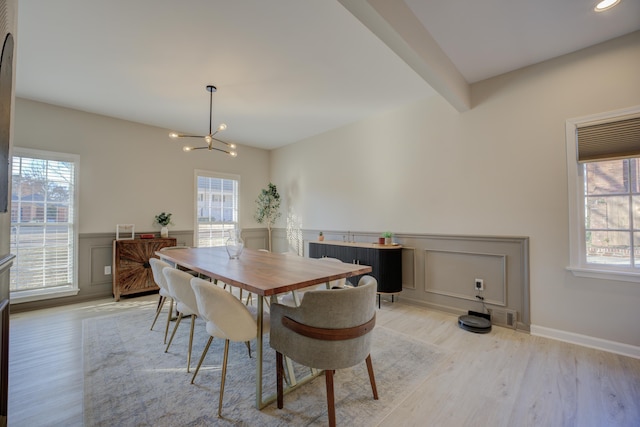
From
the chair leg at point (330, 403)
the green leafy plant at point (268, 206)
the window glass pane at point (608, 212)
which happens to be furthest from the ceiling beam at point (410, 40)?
the green leafy plant at point (268, 206)

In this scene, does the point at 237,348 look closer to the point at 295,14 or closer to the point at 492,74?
the point at 295,14

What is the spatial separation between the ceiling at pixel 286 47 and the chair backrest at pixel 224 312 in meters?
1.91

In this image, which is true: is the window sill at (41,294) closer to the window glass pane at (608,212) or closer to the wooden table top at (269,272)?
the wooden table top at (269,272)

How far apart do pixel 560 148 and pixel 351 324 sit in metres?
2.76

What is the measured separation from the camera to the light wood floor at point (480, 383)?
5.31ft

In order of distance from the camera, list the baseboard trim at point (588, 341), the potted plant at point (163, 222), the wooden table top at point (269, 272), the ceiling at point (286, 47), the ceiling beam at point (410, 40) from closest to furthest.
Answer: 1. the wooden table top at point (269, 272)
2. the ceiling beam at point (410, 40)
3. the ceiling at point (286, 47)
4. the baseboard trim at point (588, 341)
5. the potted plant at point (163, 222)

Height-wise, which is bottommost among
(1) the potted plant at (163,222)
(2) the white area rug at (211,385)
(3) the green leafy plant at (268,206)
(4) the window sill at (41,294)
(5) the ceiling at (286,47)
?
(2) the white area rug at (211,385)

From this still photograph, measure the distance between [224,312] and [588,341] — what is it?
323 centimetres

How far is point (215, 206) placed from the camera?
5.45 m

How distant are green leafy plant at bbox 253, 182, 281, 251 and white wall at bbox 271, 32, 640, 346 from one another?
2.18 meters

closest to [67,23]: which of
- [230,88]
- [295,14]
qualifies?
[230,88]

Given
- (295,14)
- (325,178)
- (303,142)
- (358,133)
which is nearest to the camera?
(295,14)

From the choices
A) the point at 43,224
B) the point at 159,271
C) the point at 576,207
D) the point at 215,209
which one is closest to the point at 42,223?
the point at 43,224

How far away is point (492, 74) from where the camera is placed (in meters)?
3.00
